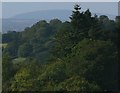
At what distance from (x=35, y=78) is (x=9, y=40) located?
1448cm

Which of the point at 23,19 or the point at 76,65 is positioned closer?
the point at 76,65

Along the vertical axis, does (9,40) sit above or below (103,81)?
below

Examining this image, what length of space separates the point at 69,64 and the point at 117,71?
238 centimetres

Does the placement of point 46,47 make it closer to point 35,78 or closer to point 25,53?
point 25,53

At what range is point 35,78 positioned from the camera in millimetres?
15219

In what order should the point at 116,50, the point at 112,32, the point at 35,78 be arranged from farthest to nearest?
the point at 112,32
the point at 116,50
the point at 35,78

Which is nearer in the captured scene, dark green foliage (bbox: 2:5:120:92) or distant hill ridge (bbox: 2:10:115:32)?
dark green foliage (bbox: 2:5:120:92)

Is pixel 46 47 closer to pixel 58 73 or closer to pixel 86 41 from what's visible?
pixel 86 41

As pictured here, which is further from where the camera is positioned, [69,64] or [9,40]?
[9,40]

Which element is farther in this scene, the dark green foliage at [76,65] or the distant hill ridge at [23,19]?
the distant hill ridge at [23,19]

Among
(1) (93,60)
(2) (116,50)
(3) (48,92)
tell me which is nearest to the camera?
(3) (48,92)

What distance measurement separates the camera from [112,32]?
21.9 m

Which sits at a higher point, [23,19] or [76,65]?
[23,19]

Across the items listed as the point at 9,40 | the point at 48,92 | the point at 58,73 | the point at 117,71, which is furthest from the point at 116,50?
the point at 9,40
